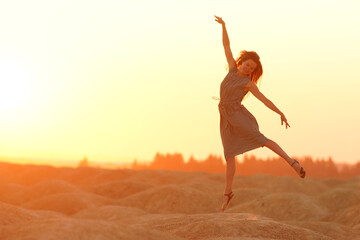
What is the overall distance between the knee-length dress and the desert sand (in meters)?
1.55

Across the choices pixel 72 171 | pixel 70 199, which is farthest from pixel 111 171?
pixel 70 199

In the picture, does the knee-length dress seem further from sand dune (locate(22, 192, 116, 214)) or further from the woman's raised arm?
sand dune (locate(22, 192, 116, 214))

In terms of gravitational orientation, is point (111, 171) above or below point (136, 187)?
above

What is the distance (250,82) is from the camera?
8320mm

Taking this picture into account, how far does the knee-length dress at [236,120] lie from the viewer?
8406 mm

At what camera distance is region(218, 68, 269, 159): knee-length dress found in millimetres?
8406

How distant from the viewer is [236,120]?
845 cm

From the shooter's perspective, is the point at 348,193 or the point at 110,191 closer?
the point at 348,193

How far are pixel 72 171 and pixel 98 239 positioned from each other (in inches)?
1721

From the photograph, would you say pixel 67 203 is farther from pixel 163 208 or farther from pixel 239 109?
pixel 239 109

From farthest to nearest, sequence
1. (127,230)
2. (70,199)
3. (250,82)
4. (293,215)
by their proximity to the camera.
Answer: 1. (70,199)
2. (293,215)
3. (250,82)
4. (127,230)

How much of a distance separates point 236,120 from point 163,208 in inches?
669

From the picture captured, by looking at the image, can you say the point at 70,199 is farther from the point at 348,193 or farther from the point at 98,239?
the point at 98,239

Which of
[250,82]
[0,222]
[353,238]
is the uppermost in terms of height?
[250,82]
